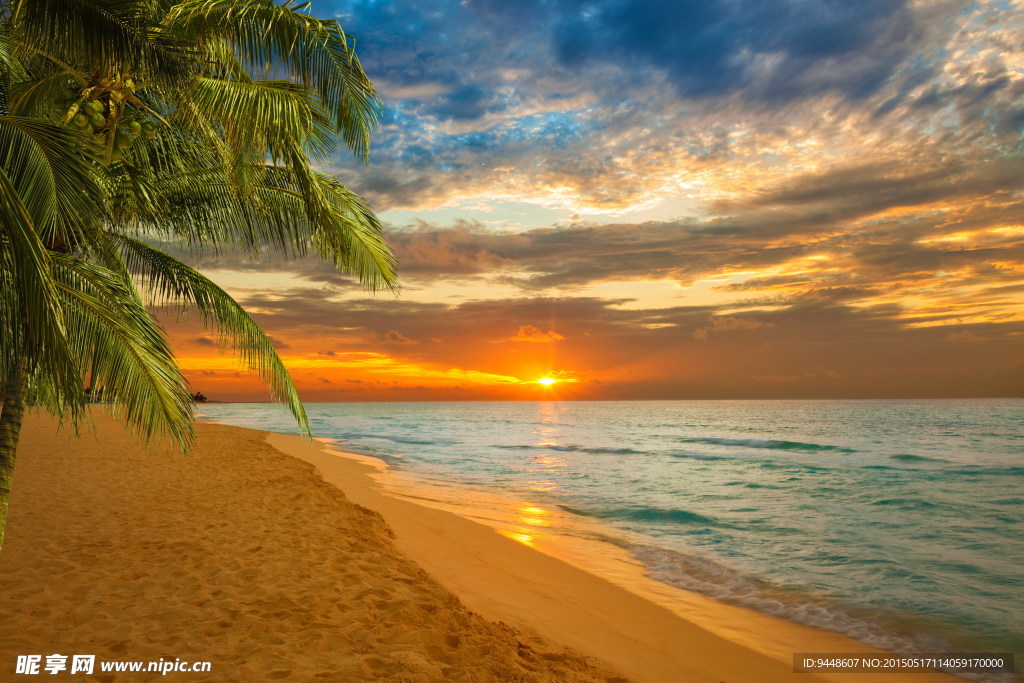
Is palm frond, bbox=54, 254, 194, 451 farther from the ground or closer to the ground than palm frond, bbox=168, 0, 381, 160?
closer to the ground

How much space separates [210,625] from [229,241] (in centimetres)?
493

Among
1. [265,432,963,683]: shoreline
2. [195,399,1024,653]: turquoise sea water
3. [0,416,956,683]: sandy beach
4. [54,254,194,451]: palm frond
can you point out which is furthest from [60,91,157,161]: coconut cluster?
[195,399,1024,653]: turquoise sea water

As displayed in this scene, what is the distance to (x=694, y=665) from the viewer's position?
5246 mm

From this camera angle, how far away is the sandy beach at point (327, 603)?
4211 millimetres

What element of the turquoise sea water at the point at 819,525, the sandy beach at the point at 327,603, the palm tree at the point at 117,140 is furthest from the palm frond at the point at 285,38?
the turquoise sea water at the point at 819,525

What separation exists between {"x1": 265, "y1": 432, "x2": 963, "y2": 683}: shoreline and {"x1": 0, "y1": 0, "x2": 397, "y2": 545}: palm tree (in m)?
4.02

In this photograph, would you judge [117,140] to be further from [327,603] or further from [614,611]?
[614,611]

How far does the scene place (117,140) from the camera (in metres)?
4.93

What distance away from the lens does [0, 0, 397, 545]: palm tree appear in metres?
3.51

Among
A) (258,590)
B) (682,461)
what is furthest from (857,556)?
(682,461)

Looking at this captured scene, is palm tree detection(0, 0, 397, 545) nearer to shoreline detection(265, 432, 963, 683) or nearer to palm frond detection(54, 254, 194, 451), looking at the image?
palm frond detection(54, 254, 194, 451)

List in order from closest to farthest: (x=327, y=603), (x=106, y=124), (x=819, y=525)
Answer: (x=106, y=124) < (x=327, y=603) < (x=819, y=525)


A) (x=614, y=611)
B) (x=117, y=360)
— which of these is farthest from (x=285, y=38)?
(x=614, y=611)

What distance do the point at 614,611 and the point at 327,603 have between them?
11.7ft
